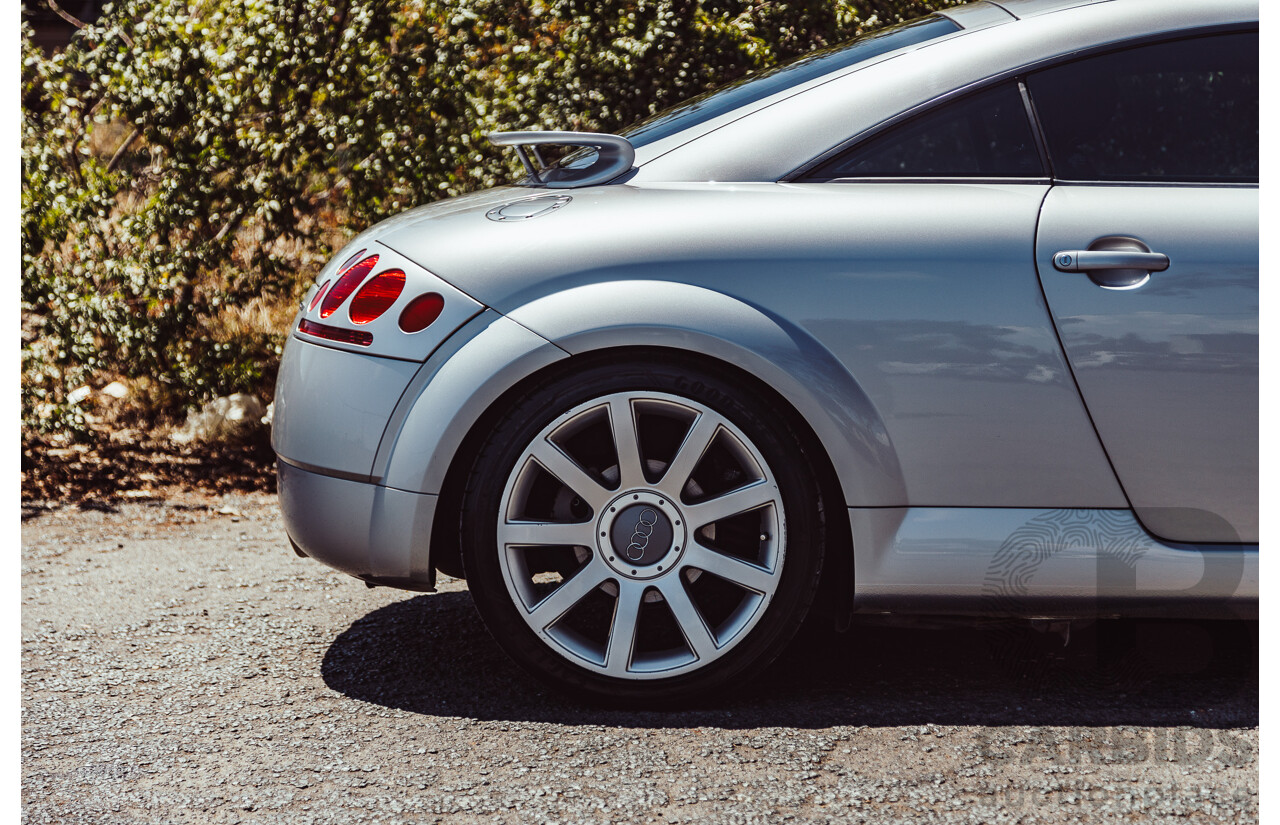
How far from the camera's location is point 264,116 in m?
5.61

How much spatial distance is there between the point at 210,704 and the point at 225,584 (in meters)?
1.08

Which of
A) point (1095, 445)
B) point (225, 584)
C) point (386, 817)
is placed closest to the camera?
point (386, 817)

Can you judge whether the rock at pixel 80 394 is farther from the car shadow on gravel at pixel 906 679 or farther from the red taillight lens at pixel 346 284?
the red taillight lens at pixel 346 284

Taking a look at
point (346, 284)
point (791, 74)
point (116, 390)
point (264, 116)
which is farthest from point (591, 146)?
point (116, 390)

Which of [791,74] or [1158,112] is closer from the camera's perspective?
[1158,112]

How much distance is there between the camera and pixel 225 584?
394 centimetres

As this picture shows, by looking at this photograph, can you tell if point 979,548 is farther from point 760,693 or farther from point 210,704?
point 210,704

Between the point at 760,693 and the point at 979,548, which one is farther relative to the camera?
the point at 760,693

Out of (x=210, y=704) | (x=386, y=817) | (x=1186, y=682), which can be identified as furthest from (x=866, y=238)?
(x=210, y=704)

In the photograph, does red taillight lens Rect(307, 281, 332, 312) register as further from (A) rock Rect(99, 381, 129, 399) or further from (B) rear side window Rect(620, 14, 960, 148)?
(A) rock Rect(99, 381, 129, 399)

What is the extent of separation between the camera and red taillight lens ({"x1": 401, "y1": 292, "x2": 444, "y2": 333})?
107 inches

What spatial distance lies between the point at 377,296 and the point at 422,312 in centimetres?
13

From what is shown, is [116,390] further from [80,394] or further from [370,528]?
[370,528]

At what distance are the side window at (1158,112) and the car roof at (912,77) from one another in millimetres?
53
